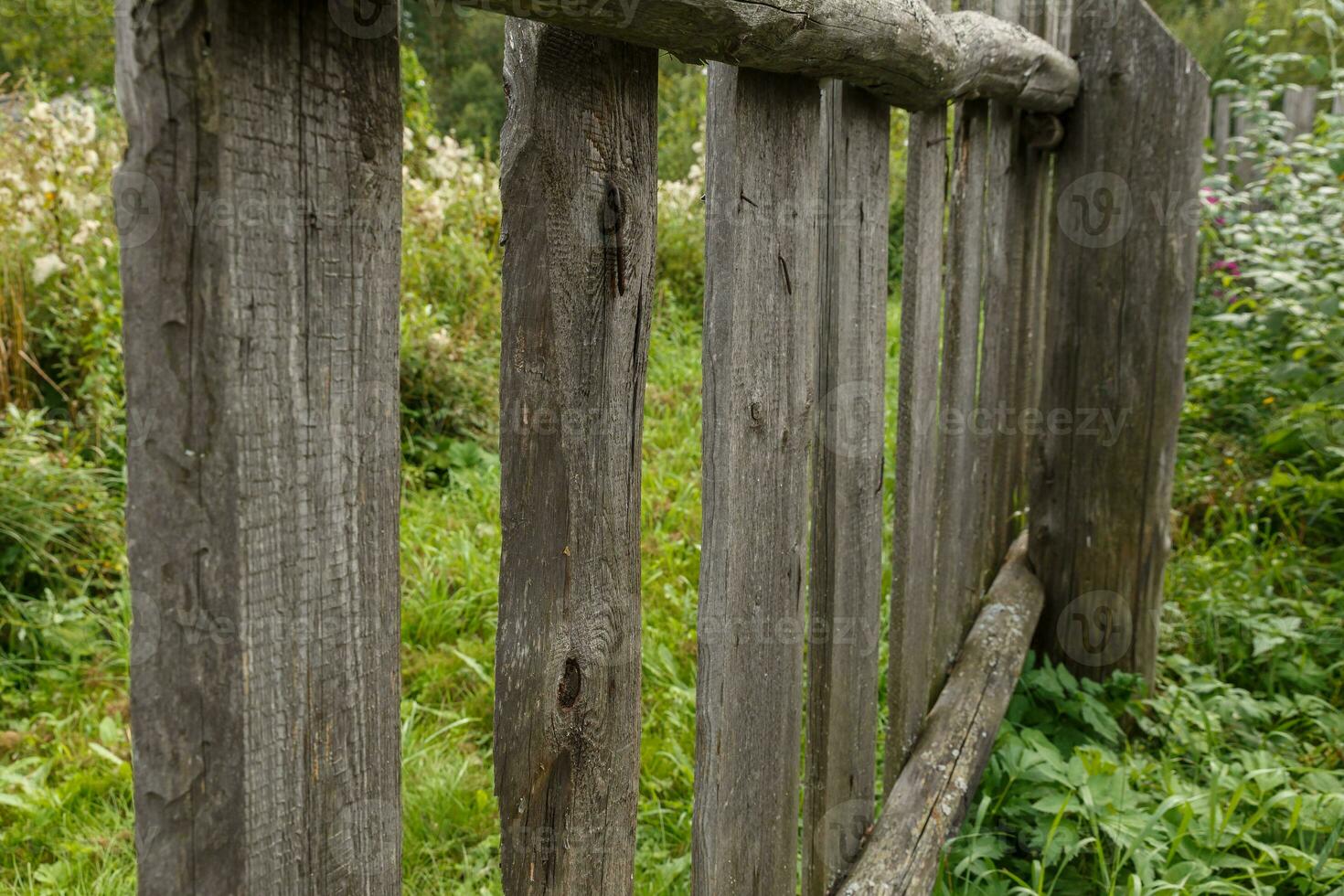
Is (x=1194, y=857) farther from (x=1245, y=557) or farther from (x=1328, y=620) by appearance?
(x=1245, y=557)

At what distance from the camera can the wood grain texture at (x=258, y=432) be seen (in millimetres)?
598

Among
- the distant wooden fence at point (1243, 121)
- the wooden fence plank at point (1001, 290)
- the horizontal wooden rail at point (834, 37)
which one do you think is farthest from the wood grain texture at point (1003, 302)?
the distant wooden fence at point (1243, 121)

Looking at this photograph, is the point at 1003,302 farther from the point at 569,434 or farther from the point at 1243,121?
the point at 1243,121

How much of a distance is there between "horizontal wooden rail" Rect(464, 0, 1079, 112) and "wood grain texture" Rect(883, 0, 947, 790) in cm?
14

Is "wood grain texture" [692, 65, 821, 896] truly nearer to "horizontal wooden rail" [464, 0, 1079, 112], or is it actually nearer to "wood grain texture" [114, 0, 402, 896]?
"horizontal wooden rail" [464, 0, 1079, 112]

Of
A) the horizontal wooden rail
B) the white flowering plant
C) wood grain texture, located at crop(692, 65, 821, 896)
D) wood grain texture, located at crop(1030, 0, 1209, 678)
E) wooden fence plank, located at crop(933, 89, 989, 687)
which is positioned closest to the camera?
the horizontal wooden rail

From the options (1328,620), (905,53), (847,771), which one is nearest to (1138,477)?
(1328,620)

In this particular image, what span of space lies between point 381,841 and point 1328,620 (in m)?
3.44

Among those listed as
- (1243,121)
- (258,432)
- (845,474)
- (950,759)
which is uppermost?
(1243,121)

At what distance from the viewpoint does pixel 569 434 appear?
0.98 m

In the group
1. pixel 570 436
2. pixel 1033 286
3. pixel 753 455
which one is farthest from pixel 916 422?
pixel 1033 286

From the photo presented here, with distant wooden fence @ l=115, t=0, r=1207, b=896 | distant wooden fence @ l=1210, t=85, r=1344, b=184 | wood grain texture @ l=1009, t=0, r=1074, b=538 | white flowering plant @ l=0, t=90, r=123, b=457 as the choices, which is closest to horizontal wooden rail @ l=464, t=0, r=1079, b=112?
distant wooden fence @ l=115, t=0, r=1207, b=896

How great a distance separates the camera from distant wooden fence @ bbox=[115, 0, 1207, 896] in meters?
0.62

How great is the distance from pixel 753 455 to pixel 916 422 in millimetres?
693
